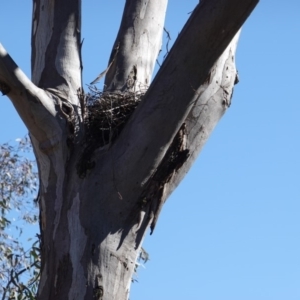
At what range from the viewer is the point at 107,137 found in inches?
149

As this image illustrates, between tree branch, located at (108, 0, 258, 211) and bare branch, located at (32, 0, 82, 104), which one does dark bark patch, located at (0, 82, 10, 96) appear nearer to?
Answer: bare branch, located at (32, 0, 82, 104)

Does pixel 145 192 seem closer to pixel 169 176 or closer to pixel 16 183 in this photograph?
pixel 169 176

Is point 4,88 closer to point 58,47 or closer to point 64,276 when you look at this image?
point 58,47

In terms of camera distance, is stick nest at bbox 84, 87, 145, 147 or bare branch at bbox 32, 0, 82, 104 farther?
Result: bare branch at bbox 32, 0, 82, 104

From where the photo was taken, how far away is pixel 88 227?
11.6 ft

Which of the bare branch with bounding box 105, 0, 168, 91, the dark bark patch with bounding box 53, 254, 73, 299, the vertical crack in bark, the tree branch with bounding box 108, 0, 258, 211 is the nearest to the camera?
the tree branch with bounding box 108, 0, 258, 211

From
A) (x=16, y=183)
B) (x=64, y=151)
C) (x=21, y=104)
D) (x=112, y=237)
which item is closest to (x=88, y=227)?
(x=112, y=237)

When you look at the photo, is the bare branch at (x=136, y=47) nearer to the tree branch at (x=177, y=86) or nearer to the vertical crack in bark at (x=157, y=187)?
the vertical crack in bark at (x=157, y=187)

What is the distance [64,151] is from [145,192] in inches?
18.3

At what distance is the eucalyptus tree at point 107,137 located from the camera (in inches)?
134

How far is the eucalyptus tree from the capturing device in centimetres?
340

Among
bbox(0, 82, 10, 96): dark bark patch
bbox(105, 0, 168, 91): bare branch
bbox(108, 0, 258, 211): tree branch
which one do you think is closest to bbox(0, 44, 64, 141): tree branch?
bbox(0, 82, 10, 96): dark bark patch

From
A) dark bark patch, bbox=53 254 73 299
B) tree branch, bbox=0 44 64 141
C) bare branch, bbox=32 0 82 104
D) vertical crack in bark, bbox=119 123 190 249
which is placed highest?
bare branch, bbox=32 0 82 104

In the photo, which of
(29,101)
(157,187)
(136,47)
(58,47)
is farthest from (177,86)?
(136,47)
